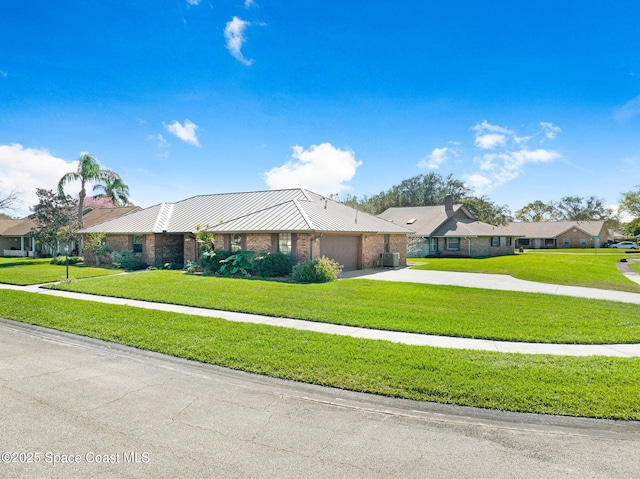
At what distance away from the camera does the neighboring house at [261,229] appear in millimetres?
18922

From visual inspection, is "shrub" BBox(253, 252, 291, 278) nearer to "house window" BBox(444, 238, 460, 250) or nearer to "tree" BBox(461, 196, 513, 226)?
"house window" BBox(444, 238, 460, 250)

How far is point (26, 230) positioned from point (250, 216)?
30864 millimetres

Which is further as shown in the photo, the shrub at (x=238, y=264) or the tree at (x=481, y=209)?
the tree at (x=481, y=209)

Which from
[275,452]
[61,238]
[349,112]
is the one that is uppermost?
[349,112]

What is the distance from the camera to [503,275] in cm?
2006

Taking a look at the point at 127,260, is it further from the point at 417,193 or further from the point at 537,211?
the point at 537,211

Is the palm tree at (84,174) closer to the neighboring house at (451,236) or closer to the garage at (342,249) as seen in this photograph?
the garage at (342,249)

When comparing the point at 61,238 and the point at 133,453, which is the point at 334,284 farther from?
the point at 61,238

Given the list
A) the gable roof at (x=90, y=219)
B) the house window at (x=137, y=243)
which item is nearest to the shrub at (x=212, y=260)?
the house window at (x=137, y=243)

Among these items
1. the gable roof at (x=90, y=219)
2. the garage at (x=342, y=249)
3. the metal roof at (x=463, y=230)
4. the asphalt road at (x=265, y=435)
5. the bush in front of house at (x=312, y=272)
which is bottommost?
the asphalt road at (x=265, y=435)

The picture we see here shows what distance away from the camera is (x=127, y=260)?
74.2 ft

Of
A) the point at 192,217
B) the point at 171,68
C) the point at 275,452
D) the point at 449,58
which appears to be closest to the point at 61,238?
the point at 192,217

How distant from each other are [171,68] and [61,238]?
21.1 meters

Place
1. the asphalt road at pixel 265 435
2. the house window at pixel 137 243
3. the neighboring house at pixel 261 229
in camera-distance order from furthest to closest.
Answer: the house window at pixel 137 243, the neighboring house at pixel 261 229, the asphalt road at pixel 265 435
